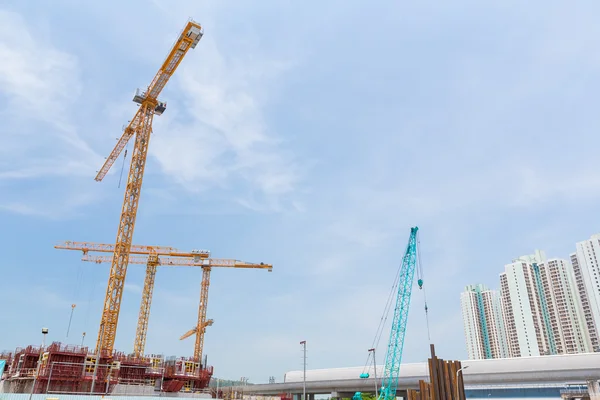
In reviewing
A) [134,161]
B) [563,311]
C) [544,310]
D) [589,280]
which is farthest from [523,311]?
[134,161]

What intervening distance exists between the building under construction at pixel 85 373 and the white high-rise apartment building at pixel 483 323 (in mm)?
119144

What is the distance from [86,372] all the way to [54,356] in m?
4.71

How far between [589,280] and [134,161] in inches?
4816

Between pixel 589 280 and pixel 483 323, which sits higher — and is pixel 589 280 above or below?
above

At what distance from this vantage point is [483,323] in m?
156

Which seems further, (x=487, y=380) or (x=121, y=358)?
(x=487, y=380)

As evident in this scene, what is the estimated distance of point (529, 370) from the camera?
8506 cm

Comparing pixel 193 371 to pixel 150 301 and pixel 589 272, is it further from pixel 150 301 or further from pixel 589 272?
pixel 589 272

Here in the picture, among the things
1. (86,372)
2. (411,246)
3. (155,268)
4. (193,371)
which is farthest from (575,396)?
(155,268)

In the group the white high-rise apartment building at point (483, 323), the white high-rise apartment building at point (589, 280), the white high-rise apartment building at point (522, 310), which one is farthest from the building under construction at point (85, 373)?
the white high-rise apartment building at point (483, 323)

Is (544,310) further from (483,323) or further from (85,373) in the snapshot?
(85,373)

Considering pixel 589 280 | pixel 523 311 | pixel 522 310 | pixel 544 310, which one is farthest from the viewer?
pixel 522 310

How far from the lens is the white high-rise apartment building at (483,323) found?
149750 mm

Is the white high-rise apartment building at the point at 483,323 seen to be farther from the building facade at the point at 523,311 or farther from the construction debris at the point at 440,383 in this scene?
the construction debris at the point at 440,383
